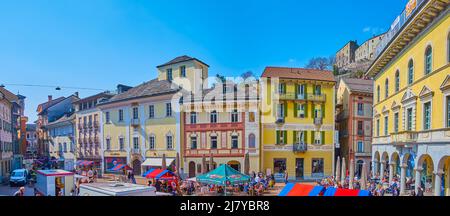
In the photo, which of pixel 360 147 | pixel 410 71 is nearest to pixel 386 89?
pixel 410 71

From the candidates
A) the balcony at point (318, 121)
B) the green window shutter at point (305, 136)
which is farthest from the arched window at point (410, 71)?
the green window shutter at point (305, 136)

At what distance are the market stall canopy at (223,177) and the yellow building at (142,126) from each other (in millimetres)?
416

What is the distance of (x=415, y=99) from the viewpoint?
1976 mm

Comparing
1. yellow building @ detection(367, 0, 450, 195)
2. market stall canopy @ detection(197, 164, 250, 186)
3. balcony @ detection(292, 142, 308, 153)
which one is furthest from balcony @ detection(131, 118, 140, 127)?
yellow building @ detection(367, 0, 450, 195)

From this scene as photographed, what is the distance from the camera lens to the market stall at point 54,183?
2166 millimetres

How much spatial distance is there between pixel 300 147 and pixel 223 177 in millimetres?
1090

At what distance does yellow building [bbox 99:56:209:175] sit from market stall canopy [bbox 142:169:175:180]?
89mm

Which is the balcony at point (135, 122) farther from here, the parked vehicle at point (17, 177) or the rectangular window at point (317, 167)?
the rectangular window at point (317, 167)

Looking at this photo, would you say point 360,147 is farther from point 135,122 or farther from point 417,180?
point 135,122

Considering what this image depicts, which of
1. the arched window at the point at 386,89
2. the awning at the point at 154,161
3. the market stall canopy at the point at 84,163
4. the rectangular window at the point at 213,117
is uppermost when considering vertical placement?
the arched window at the point at 386,89

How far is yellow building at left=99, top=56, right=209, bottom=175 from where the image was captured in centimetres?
244

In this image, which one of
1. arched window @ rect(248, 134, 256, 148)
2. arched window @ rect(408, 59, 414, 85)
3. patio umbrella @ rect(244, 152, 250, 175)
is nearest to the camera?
arched window @ rect(408, 59, 414, 85)

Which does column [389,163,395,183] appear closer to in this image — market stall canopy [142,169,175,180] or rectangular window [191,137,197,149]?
rectangular window [191,137,197,149]
